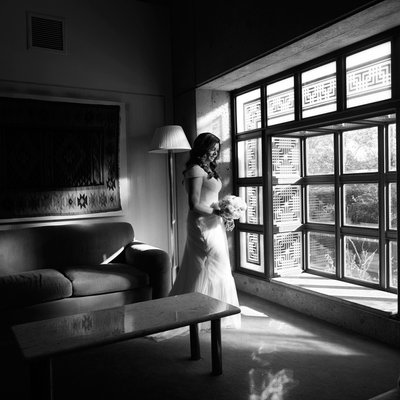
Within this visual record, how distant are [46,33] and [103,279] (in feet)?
8.43

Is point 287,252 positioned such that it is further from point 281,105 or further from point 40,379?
point 40,379

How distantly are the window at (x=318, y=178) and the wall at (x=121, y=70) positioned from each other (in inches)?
38.6

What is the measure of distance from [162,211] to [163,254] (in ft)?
3.90

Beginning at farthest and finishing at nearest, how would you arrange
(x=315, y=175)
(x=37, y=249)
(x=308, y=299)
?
1. (x=315, y=175)
2. (x=37, y=249)
3. (x=308, y=299)

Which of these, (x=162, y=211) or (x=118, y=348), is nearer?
(x=118, y=348)

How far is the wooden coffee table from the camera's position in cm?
189

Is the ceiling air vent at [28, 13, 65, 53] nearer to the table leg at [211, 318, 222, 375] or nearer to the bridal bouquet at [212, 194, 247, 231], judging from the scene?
the bridal bouquet at [212, 194, 247, 231]

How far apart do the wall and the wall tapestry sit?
15 cm

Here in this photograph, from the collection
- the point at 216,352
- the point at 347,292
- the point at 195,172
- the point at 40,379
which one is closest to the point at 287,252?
the point at 347,292

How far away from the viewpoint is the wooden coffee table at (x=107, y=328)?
1.89 meters

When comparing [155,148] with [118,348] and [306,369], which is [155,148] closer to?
[118,348]

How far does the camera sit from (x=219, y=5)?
3955 millimetres

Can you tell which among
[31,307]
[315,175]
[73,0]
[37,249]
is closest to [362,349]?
[315,175]

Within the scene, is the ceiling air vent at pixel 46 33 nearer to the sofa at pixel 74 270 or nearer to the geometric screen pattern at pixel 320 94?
the sofa at pixel 74 270
